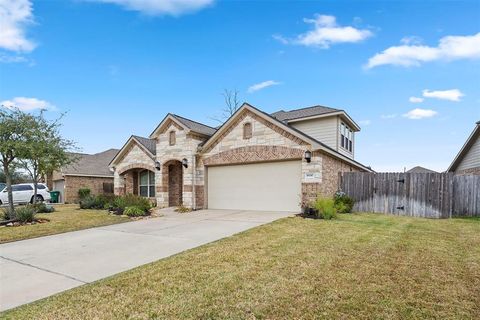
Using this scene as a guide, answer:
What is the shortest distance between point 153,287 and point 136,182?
54.2 feet

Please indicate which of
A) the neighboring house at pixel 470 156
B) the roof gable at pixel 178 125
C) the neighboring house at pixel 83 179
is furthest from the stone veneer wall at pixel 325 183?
the neighboring house at pixel 83 179

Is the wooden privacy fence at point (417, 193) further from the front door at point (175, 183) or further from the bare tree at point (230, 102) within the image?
the bare tree at point (230, 102)

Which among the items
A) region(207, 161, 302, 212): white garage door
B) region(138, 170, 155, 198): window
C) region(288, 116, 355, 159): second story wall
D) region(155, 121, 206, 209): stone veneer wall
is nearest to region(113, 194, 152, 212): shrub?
region(155, 121, 206, 209): stone veneer wall

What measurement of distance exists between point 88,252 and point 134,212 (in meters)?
6.57

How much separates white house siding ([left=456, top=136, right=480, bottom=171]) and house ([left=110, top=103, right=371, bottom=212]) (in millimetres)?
6209

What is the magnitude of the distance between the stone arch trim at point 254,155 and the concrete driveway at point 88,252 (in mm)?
3418

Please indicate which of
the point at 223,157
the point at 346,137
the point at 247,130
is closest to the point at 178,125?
the point at 223,157

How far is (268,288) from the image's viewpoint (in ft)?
13.7

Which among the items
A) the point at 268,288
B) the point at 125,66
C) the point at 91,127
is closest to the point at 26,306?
the point at 268,288

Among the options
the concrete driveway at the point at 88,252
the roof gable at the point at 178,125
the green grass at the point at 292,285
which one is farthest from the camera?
the roof gable at the point at 178,125

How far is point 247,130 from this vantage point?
1408cm

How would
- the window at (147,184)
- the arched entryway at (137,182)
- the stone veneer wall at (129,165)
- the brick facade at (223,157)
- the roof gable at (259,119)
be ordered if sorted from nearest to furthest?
the brick facade at (223,157) → the roof gable at (259,119) → the stone veneer wall at (129,165) → the window at (147,184) → the arched entryway at (137,182)

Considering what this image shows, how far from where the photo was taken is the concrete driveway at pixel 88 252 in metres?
4.68

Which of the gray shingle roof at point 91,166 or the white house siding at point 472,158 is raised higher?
the white house siding at point 472,158
